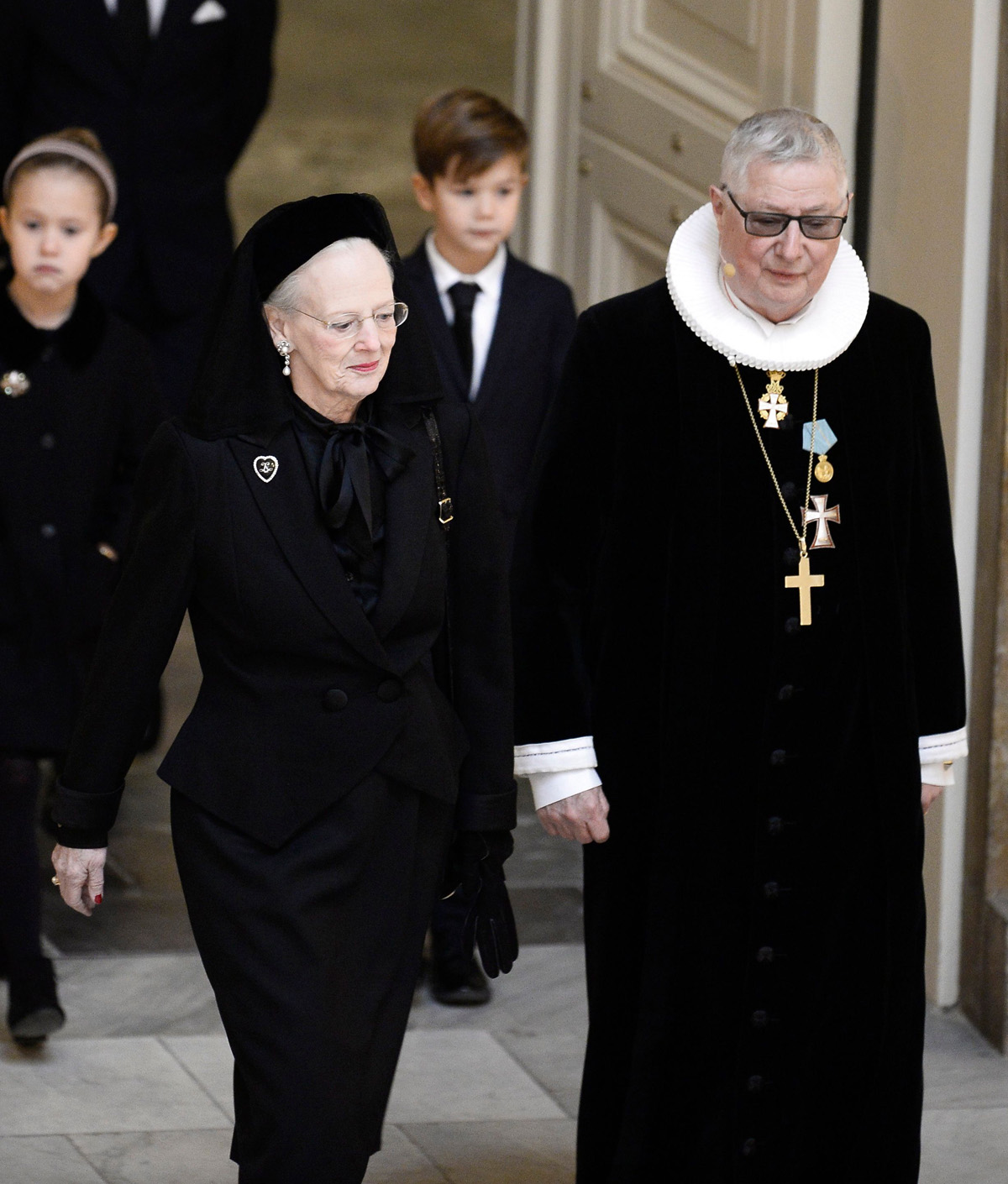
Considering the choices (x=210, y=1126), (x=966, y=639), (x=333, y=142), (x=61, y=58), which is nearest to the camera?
(x=210, y=1126)

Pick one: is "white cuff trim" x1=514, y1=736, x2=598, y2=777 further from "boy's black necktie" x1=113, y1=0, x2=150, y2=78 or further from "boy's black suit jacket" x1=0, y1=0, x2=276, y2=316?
"boy's black necktie" x1=113, y1=0, x2=150, y2=78

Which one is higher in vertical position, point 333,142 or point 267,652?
point 333,142

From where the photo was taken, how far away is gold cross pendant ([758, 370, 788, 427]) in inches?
150

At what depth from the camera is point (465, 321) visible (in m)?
5.59

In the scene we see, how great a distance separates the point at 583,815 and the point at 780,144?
3.67 ft

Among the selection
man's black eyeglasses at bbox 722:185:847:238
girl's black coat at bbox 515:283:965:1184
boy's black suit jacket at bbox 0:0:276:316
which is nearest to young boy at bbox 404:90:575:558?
boy's black suit jacket at bbox 0:0:276:316

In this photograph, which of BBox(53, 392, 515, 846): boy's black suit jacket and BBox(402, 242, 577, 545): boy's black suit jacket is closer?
BBox(53, 392, 515, 846): boy's black suit jacket

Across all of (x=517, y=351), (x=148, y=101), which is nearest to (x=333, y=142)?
(x=148, y=101)

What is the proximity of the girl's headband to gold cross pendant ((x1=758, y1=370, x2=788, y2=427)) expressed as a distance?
2.06 meters

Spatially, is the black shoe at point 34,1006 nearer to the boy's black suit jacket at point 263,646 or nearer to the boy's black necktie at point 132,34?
the boy's black suit jacket at point 263,646

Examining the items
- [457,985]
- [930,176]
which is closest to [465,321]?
[930,176]

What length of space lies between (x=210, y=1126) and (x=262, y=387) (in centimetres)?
176

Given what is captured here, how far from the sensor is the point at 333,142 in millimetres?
14570

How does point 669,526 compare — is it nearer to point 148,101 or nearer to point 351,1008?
point 351,1008
